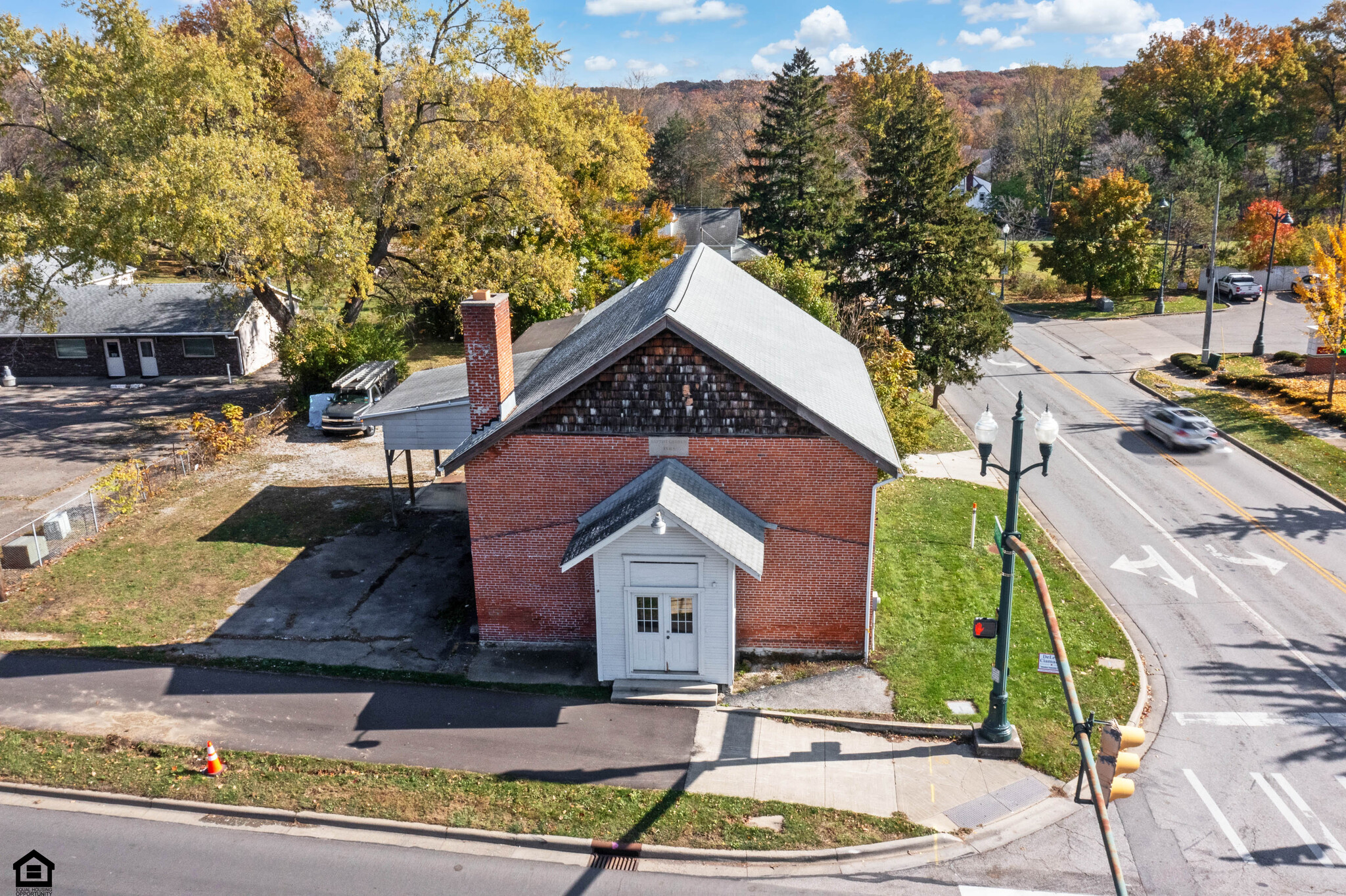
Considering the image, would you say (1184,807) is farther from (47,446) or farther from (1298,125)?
(1298,125)

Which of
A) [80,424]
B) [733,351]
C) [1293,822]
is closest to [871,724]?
[1293,822]

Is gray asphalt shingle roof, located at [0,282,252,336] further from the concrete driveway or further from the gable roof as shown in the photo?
the gable roof

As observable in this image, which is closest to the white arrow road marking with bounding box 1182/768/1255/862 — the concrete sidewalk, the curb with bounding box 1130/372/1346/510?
the concrete sidewalk

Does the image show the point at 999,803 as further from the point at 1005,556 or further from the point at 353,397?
the point at 353,397

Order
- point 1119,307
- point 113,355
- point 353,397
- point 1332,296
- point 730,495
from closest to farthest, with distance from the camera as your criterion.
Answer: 1. point 730,495
2. point 1332,296
3. point 353,397
4. point 113,355
5. point 1119,307

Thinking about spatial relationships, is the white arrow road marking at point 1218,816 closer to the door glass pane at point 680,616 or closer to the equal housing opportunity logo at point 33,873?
the door glass pane at point 680,616
